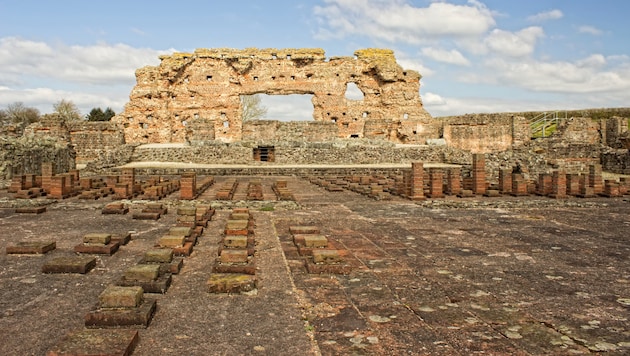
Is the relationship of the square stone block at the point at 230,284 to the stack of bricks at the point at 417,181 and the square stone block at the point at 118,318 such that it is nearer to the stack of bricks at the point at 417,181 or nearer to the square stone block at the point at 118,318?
the square stone block at the point at 118,318

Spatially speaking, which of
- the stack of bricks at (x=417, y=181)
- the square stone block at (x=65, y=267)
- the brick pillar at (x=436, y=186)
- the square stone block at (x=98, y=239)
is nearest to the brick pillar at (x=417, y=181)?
the stack of bricks at (x=417, y=181)

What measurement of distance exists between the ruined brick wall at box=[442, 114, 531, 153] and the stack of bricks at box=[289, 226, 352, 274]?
76.6 ft

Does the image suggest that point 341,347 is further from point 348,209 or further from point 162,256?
point 348,209

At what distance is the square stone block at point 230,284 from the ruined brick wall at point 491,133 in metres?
24.9

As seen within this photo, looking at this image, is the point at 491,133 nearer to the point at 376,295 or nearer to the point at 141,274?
the point at 376,295

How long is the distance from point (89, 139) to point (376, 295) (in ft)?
77.9

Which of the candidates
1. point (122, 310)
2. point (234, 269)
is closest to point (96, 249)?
point (234, 269)

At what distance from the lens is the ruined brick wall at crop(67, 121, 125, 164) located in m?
24.2

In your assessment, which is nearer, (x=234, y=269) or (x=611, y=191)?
(x=234, y=269)

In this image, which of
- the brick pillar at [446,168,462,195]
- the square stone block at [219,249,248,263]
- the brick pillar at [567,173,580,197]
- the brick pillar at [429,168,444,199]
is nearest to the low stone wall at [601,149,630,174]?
the brick pillar at [567,173,580,197]

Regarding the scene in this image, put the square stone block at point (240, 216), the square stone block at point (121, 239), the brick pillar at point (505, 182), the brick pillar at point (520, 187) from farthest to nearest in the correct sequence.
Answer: the brick pillar at point (505, 182), the brick pillar at point (520, 187), the square stone block at point (240, 216), the square stone block at point (121, 239)

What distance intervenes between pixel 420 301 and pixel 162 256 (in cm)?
245

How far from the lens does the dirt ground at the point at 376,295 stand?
2930 millimetres

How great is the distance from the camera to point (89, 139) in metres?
24.3
